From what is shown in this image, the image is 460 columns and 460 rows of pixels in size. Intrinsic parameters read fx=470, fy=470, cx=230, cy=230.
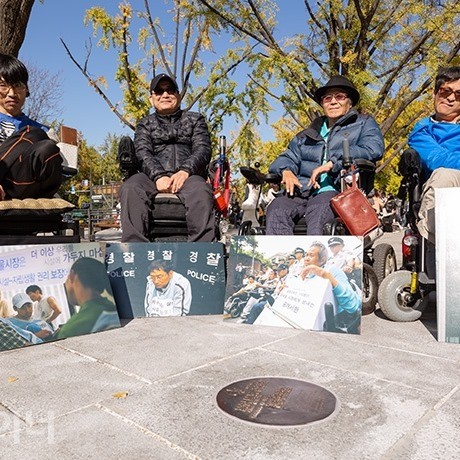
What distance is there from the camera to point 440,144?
3186mm

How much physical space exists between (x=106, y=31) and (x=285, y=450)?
410 inches

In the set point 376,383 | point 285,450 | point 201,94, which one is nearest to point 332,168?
point 376,383

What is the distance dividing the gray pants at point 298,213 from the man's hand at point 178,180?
0.75 m

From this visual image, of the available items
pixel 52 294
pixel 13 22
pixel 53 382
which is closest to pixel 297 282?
pixel 52 294

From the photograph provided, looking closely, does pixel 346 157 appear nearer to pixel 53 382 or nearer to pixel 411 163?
pixel 411 163

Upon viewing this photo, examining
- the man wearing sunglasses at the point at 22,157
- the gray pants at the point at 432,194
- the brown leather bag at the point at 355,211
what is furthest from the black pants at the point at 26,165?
the gray pants at the point at 432,194

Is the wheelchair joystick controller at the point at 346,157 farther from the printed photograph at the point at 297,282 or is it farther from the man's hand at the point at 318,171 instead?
the printed photograph at the point at 297,282

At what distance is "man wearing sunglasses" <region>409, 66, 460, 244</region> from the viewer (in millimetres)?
2961

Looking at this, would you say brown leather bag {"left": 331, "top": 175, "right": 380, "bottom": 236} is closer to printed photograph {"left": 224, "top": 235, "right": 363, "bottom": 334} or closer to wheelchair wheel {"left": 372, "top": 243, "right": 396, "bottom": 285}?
printed photograph {"left": 224, "top": 235, "right": 363, "bottom": 334}

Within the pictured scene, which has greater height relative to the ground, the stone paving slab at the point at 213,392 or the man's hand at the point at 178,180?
the man's hand at the point at 178,180

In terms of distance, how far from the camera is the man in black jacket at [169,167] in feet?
11.8

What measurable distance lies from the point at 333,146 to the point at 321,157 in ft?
0.44

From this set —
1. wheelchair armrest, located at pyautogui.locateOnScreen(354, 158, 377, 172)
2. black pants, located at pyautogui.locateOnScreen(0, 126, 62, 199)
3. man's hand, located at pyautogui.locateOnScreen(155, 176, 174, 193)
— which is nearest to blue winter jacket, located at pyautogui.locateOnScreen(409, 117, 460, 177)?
wheelchair armrest, located at pyautogui.locateOnScreen(354, 158, 377, 172)

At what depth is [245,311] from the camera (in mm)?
3135
